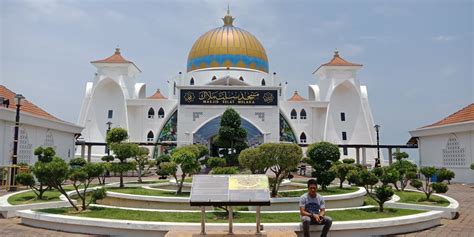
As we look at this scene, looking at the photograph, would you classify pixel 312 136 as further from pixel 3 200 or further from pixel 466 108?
pixel 3 200

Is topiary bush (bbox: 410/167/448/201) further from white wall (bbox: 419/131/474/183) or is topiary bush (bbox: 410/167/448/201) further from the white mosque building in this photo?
the white mosque building

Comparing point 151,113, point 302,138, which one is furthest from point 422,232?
point 151,113

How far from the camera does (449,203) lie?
10281 mm

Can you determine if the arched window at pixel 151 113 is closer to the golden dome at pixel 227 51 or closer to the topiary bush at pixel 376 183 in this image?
the golden dome at pixel 227 51

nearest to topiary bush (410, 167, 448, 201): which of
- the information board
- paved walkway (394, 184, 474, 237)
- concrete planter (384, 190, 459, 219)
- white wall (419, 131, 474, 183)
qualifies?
concrete planter (384, 190, 459, 219)

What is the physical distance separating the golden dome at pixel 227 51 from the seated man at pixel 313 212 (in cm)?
2961

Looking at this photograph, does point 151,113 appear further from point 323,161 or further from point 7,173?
point 323,161

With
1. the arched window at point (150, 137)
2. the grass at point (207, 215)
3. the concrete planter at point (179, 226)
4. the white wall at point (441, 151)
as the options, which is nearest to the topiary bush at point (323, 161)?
the grass at point (207, 215)

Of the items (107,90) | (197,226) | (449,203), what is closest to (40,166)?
(197,226)

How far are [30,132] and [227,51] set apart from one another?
2094 cm

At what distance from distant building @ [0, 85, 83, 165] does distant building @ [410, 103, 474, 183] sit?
20.4m

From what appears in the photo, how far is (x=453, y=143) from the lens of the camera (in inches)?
822

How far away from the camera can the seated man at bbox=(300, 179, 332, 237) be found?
6258 millimetres

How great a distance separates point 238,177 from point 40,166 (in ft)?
15.8
